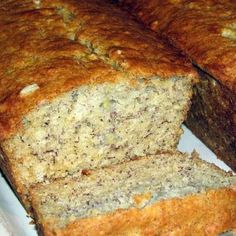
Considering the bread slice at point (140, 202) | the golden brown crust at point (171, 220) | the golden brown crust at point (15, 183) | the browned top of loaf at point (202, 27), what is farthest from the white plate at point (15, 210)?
the browned top of loaf at point (202, 27)

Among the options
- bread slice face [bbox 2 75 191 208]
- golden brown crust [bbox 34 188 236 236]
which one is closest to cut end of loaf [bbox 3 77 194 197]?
bread slice face [bbox 2 75 191 208]

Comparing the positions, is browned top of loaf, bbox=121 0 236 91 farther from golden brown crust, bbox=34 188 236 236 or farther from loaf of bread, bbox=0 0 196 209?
golden brown crust, bbox=34 188 236 236

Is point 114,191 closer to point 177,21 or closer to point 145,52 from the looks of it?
point 145,52

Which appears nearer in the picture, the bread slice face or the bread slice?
the bread slice

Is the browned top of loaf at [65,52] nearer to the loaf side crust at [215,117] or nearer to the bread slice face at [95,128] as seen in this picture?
the bread slice face at [95,128]

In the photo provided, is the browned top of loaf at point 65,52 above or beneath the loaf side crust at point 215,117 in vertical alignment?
above

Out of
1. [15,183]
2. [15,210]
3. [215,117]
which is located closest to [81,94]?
[15,183]

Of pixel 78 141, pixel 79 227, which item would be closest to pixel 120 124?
pixel 78 141
